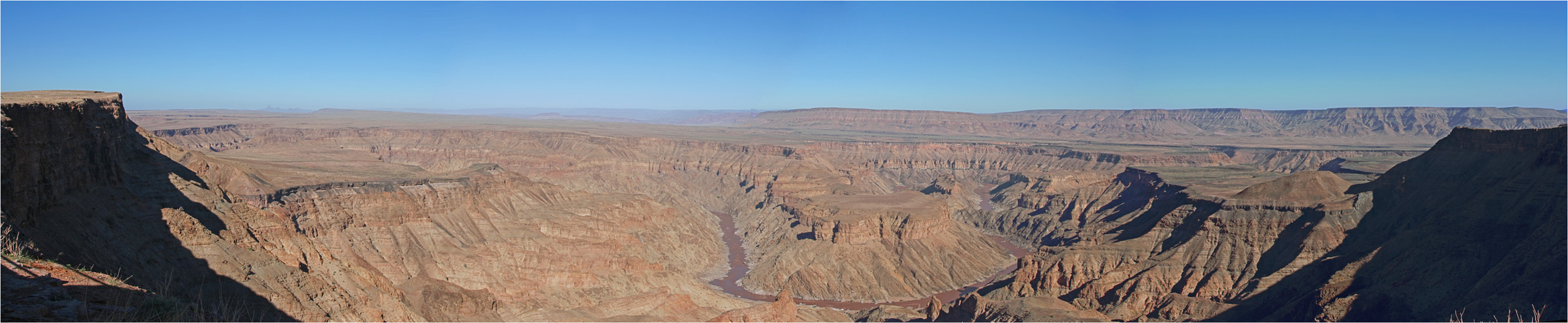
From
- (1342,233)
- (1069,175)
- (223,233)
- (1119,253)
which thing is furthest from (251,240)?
(1069,175)

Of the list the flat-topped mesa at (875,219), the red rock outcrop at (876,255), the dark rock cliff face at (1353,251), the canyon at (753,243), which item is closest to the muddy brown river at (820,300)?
the canyon at (753,243)

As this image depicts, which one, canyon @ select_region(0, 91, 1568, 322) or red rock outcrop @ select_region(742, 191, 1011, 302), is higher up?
canyon @ select_region(0, 91, 1568, 322)

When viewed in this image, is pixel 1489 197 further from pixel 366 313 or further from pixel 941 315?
pixel 366 313

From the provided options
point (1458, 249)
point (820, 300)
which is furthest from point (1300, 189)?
point (820, 300)

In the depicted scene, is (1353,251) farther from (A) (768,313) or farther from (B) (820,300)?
(A) (768,313)

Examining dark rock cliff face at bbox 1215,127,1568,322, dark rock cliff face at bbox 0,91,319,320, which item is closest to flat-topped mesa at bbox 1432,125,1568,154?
dark rock cliff face at bbox 1215,127,1568,322

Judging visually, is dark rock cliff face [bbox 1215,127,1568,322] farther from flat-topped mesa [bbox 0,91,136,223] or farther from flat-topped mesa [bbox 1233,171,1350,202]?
flat-topped mesa [bbox 0,91,136,223]

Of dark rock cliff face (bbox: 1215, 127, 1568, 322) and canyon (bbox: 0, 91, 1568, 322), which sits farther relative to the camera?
dark rock cliff face (bbox: 1215, 127, 1568, 322)
